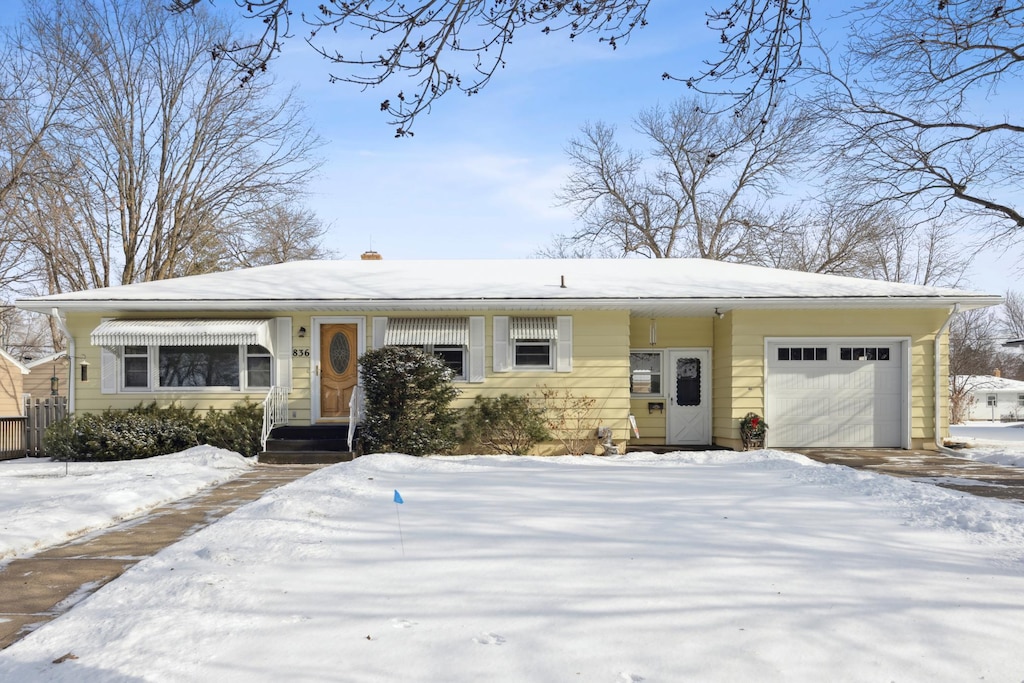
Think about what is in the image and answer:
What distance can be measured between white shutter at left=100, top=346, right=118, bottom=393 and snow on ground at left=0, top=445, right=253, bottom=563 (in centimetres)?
169

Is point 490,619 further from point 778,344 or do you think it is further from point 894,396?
point 894,396

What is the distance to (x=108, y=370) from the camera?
45.4 feet

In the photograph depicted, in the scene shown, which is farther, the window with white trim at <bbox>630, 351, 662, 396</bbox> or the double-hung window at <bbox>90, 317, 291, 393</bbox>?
the window with white trim at <bbox>630, 351, 662, 396</bbox>

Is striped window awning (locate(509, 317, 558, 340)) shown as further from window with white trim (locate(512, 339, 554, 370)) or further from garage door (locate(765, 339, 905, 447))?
garage door (locate(765, 339, 905, 447))

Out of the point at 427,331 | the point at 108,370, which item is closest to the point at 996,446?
the point at 427,331

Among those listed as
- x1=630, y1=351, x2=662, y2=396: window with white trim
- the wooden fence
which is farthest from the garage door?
the wooden fence

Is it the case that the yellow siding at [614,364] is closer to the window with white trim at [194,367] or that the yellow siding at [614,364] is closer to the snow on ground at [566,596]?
the window with white trim at [194,367]

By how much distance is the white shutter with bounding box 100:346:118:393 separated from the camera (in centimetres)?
1381

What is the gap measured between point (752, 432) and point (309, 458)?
315 inches

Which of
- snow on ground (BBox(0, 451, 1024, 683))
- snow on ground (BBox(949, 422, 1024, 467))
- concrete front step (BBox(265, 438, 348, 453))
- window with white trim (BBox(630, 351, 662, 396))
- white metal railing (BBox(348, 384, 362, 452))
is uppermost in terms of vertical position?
window with white trim (BBox(630, 351, 662, 396))

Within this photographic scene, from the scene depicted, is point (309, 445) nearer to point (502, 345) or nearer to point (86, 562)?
point (502, 345)

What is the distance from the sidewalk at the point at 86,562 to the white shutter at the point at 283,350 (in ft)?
17.5

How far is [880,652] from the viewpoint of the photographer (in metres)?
3.69

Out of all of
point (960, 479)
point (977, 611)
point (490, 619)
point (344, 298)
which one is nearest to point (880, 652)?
point (977, 611)
